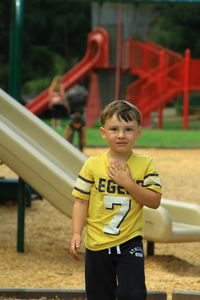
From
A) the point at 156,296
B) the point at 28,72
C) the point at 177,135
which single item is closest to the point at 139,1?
the point at 156,296

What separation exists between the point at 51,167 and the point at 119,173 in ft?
8.34

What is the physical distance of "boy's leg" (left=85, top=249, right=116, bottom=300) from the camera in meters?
3.66

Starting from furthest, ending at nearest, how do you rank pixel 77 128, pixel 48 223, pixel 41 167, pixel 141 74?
1. pixel 141 74
2. pixel 77 128
3. pixel 48 223
4. pixel 41 167

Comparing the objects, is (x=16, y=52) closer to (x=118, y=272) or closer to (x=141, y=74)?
(x=118, y=272)

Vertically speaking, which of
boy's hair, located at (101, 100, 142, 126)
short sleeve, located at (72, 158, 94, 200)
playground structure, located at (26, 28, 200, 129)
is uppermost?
boy's hair, located at (101, 100, 142, 126)

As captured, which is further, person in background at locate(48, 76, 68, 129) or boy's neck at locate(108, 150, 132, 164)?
person in background at locate(48, 76, 68, 129)

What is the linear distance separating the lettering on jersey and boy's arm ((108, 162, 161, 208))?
0.04 metres

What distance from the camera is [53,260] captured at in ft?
20.3

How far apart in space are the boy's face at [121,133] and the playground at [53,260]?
1.63 m

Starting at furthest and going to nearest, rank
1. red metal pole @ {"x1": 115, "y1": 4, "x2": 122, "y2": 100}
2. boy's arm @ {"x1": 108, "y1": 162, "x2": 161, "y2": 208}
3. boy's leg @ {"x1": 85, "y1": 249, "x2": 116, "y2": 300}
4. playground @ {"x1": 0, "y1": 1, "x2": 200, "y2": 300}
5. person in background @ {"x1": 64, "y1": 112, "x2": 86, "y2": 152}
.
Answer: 1. red metal pole @ {"x1": 115, "y1": 4, "x2": 122, "y2": 100}
2. person in background @ {"x1": 64, "y1": 112, "x2": 86, "y2": 152}
3. playground @ {"x1": 0, "y1": 1, "x2": 200, "y2": 300}
4. boy's leg @ {"x1": 85, "y1": 249, "x2": 116, "y2": 300}
5. boy's arm @ {"x1": 108, "y1": 162, "x2": 161, "y2": 208}

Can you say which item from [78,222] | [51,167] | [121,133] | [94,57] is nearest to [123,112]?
[121,133]

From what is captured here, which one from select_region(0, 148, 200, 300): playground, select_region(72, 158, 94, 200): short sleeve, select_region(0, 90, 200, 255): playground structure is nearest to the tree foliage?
select_region(0, 148, 200, 300): playground

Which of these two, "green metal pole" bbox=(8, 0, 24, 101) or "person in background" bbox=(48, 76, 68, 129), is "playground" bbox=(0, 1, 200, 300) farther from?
"person in background" bbox=(48, 76, 68, 129)

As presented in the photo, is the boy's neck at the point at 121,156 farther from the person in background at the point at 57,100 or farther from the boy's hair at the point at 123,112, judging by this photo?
the person in background at the point at 57,100
